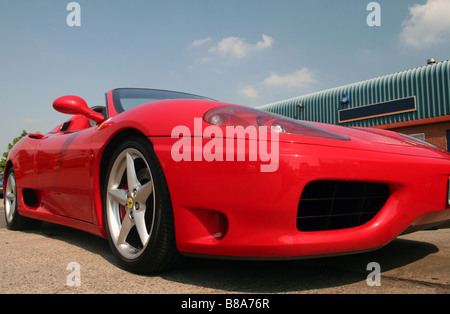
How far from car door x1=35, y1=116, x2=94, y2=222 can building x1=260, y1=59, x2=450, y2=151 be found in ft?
44.9

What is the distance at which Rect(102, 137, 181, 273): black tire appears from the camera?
167 cm

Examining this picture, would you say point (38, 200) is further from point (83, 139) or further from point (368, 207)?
point (368, 207)

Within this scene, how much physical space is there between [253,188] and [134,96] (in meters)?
1.58

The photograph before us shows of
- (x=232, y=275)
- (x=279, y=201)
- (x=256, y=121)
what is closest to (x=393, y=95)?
(x=256, y=121)

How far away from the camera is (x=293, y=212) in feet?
4.81

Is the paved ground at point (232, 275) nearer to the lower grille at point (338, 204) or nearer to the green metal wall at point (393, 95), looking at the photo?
the lower grille at point (338, 204)

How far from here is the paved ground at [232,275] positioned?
5.05 ft

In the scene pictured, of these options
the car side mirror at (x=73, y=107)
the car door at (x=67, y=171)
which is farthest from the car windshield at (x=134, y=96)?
the car door at (x=67, y=171)

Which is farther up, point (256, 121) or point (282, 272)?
point (256, 121)

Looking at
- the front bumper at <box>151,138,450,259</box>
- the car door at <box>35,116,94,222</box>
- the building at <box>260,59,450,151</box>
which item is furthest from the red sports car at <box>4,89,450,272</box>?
the building at <box>260,59,450,151</box>

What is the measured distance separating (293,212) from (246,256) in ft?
0.85

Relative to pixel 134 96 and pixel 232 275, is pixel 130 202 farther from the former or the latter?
pixel 134 96

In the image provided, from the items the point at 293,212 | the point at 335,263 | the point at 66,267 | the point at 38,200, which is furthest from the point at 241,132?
the point at 38,200

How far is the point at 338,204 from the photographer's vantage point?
1.61 meters
